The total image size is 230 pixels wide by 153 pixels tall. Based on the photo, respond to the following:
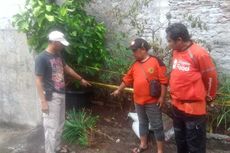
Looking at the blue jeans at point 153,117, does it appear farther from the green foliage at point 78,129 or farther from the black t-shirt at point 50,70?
the black t-shirt at point 50,70

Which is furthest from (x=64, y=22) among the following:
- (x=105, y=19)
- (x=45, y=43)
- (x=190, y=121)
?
(x=190, y=121)

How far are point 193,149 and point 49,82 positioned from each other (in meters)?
2.08

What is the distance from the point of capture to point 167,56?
6.30 m

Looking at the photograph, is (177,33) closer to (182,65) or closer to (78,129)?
(182,65)

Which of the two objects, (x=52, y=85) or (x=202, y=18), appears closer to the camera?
(x=52, y=85)

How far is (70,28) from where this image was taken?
613 centimetres

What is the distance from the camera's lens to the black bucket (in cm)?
677

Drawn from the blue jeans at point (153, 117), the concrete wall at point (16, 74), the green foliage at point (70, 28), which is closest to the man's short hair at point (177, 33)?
the blue jeans at point (153, 117)

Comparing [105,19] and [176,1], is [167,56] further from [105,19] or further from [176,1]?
[105,19]

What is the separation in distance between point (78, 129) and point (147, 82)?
5.14ft

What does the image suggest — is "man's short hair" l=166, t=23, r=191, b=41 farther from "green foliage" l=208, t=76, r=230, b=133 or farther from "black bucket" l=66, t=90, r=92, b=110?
"black bucket" l=66, t=90, r=92, b=110

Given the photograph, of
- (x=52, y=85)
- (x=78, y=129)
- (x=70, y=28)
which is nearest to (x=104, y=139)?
(x=78, y=129)

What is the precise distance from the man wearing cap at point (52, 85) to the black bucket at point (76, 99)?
1.23 m

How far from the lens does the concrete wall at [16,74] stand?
256 inches
